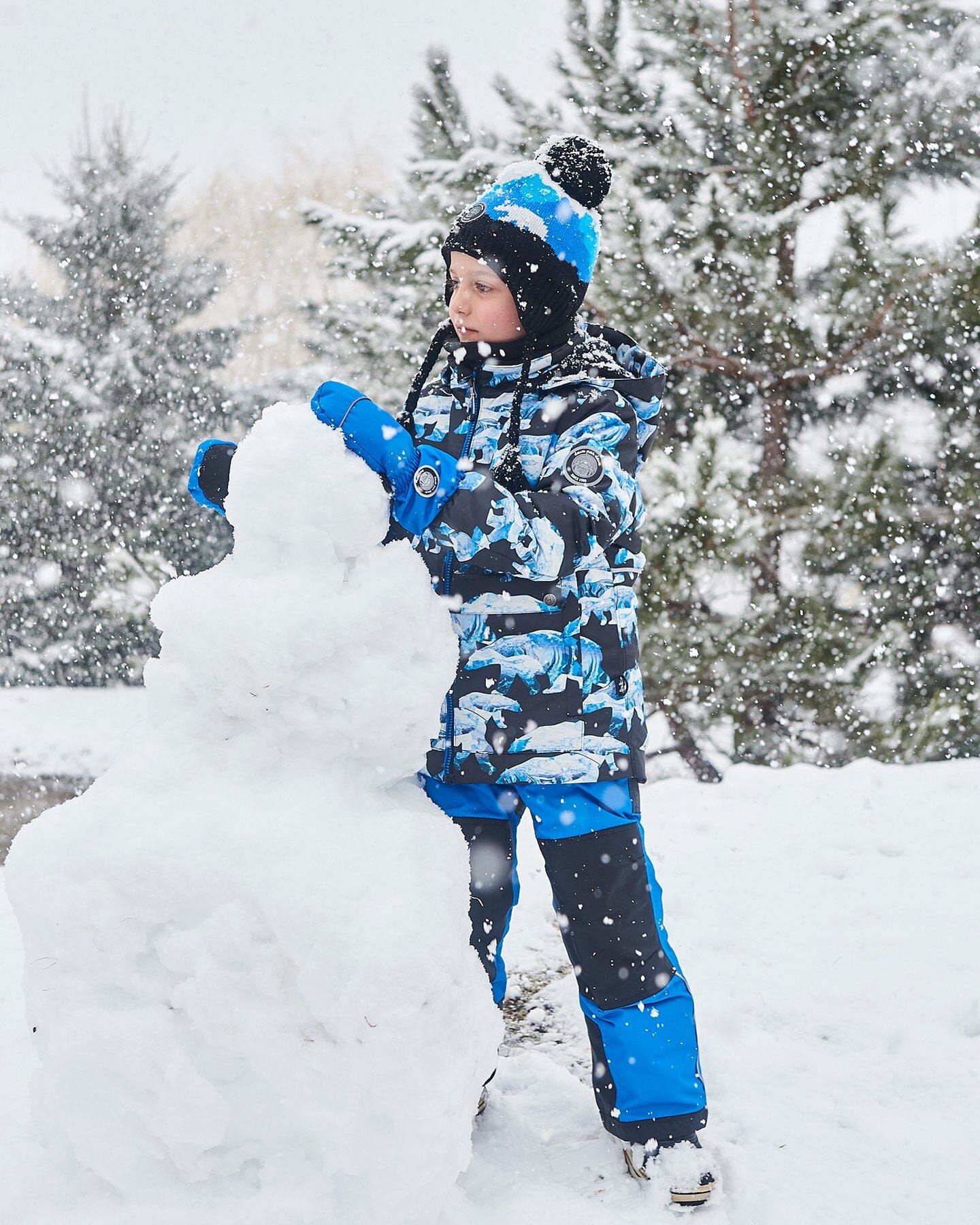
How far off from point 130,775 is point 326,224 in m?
6.39

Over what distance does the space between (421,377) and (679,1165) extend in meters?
1.73

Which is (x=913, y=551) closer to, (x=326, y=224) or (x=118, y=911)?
(x=326, y=224)

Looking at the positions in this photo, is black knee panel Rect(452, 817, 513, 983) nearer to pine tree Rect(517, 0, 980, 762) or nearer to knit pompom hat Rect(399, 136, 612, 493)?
knit pompom hat Rect(399, 136, 612, 493)

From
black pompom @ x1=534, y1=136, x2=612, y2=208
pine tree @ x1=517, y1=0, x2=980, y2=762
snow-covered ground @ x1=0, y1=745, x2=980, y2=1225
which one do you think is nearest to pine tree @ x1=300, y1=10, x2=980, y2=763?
pine tree @ x1=517, y1=0, x2=980, y2=762

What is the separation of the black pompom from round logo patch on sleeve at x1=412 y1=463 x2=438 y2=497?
2.82ft

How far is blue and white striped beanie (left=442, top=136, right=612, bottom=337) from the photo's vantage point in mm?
1859

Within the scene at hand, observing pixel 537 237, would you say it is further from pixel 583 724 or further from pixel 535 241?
pixel 583 724

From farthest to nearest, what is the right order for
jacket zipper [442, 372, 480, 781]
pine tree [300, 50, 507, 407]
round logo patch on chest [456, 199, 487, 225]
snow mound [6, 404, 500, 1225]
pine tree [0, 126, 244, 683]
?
pine tree [0, 126, 244, 683] < pine tree [300, 50, 507, 407] < round logo patch on chest [456, 199, 487, 225] < jacket zipper [442, 372, 480, 781] < snow mound [6, 404, 500, 1225]

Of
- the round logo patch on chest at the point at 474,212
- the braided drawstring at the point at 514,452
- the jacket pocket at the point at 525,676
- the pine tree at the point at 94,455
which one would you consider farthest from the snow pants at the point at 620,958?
the pine tree at the point at 94,455

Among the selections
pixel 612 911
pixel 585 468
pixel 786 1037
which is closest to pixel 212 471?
pixel 585 468

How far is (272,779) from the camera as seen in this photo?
1465 mm

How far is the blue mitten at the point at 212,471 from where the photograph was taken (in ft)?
5.76

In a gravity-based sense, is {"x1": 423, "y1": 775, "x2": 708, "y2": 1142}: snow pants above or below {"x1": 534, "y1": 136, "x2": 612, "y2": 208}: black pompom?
below

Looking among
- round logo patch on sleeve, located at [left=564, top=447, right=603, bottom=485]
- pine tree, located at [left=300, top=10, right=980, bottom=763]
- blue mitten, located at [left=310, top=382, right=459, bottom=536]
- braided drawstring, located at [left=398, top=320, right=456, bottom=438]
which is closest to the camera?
blue mitten, located at [left=310, top=382, right=459, bottom=536]
